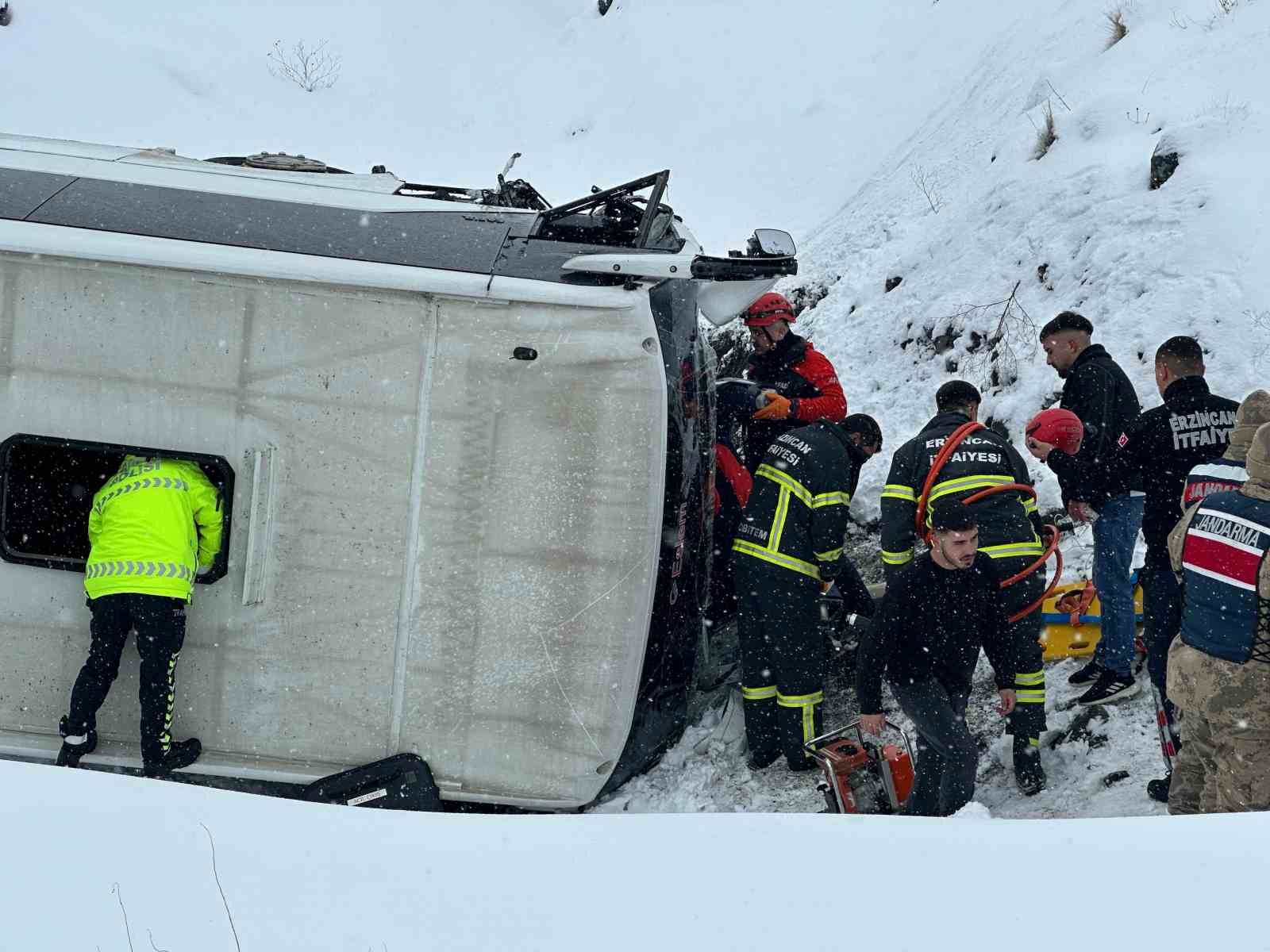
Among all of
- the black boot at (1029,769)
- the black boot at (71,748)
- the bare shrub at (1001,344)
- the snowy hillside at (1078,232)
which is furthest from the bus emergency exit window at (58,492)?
the bare shrub at (1001,344)

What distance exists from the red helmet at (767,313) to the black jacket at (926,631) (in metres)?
2.06

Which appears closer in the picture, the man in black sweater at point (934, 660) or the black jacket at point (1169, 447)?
Result: the man in black sweater at point (934, 660)

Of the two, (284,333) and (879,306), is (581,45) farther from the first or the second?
(284,333)

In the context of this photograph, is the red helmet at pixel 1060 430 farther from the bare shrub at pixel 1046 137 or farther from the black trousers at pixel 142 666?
the bare shrub at pixel 1046 137

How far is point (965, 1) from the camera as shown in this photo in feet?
45.2

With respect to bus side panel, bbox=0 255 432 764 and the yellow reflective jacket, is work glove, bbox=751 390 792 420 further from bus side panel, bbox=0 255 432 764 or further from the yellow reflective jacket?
the yellow reflective jacket

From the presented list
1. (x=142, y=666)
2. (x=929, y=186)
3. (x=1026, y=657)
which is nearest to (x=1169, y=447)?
(x=1026, y=657)

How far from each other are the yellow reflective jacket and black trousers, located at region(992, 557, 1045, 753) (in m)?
3.02

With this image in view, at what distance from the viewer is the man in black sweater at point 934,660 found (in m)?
3.99

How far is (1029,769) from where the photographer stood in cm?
430

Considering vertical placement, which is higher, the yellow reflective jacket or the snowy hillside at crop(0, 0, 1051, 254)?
the snowy hillside at crop(0, 0, 1051, 254)

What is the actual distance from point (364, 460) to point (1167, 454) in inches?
123

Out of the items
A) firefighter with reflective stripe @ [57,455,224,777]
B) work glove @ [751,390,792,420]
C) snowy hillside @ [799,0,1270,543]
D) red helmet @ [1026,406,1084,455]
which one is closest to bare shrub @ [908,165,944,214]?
snowy hillside @ [799,0,1270,543]

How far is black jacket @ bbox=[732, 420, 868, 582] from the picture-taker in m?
4.72
